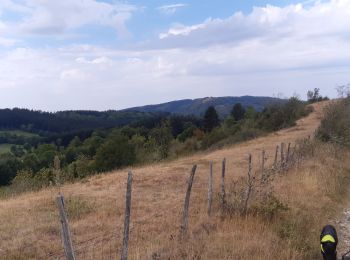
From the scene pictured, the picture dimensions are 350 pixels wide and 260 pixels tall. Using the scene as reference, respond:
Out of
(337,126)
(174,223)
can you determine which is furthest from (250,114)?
(174,223)

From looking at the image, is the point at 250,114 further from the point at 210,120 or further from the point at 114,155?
the point at 114,155

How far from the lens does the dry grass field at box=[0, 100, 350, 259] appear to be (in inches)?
262

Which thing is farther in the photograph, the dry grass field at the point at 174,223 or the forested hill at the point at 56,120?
the forested hill at the point at 56,120

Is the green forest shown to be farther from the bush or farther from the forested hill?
the forested hill

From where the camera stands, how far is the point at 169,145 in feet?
200

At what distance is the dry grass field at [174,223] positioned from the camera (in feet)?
21.9

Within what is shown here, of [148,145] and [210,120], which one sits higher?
[210,120]

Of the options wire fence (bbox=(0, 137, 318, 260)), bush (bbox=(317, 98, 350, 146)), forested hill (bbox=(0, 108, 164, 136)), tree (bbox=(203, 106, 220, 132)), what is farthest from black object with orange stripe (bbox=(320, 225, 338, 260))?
forested hill (bbox=(0, 108, 164, 136))

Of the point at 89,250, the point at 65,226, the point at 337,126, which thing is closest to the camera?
the point at 65,226

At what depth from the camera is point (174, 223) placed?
8.40 meters

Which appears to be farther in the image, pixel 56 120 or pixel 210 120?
pixel 56 120

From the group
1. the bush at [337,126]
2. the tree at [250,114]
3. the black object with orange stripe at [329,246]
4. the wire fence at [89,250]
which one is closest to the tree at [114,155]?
the tree at [250,114]

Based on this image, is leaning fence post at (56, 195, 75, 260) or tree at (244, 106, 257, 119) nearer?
leaning fence post at (56, 195, 75, 260)

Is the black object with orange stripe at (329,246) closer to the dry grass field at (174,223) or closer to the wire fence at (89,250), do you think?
the dry grass field at (174,223)
